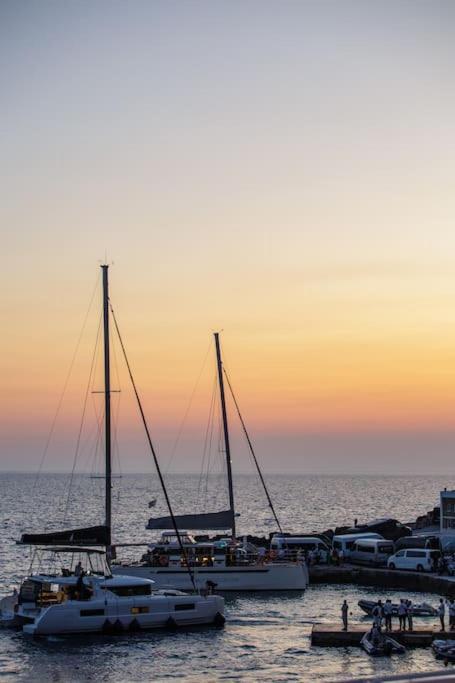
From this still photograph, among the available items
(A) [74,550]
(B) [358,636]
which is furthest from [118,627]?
(B) [358,636]

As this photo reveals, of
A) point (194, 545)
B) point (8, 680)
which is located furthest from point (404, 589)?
point (8, 680)

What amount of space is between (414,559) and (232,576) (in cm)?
1336

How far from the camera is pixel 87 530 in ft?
165

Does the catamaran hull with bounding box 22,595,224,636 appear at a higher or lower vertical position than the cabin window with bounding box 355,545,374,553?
lower

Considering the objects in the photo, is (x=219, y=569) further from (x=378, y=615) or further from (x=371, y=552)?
(x=378, y=615)

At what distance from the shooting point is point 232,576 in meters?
56.9

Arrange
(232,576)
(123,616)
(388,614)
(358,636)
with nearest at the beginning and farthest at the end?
(358,636) < (388,614) < (123,616) < (232,576)

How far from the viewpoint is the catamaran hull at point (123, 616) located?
44375 millimetres

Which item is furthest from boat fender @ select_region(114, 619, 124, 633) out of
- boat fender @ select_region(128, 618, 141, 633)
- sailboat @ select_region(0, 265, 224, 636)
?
boat fender @ select_region(128, 618, 141, 633)

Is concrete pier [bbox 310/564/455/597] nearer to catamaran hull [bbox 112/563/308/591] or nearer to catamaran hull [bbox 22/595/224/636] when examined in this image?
catamaran hull [bbox 112/563/308/591]

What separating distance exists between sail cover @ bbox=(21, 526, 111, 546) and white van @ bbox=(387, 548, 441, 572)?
22409mm

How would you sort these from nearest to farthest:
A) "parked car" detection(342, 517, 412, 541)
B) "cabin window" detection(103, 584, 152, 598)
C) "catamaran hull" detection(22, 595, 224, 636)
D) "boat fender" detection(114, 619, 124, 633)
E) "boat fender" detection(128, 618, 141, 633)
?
"catamaran hull" detection(22, 595, 224, 636) < "boat fender" detection(114, 619, 124, 633) < "boat fender" detection(128, 618, 141, 633) < "cabin window" detection(103, 584, 152, 598) < "parked car" detection(342, 517, 412, 541)

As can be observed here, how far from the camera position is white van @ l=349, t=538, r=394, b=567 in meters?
67.0

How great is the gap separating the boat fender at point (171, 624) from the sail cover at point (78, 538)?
5829 millimetres
